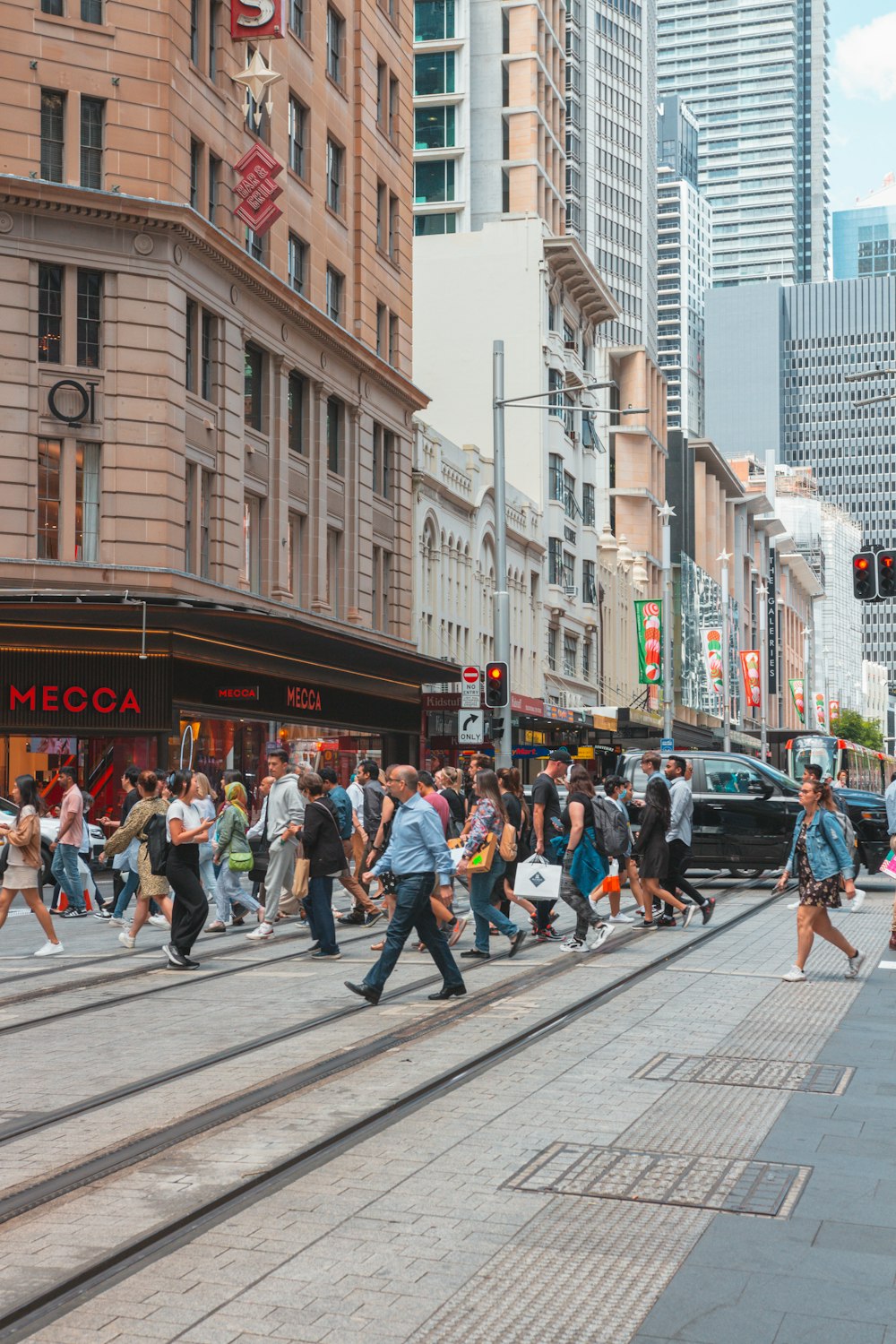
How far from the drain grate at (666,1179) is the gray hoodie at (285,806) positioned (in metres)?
9.17

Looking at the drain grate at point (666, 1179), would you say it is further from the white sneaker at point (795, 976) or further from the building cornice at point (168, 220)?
the building cornice at point (168, 220)

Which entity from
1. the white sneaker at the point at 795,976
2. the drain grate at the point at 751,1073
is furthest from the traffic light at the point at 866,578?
the drain grate at the point at 751,1073

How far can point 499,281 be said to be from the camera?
66500 millimetres

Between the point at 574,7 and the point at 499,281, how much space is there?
202 ft

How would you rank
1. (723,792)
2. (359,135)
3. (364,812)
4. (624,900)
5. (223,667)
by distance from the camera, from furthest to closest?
(359,135)
(223,667)
(723,792)
(624,900)
(364,812)

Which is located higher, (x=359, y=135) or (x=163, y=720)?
(x=359, y=135)

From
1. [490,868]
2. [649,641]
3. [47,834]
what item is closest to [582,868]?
[490,868]

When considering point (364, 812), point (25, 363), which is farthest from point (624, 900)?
point (25, 363)

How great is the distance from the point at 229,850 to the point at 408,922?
6194 mm

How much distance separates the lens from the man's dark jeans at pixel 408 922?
39.5 ft

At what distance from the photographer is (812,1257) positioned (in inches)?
236

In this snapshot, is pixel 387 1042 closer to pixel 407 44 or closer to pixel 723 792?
pixel 723 792

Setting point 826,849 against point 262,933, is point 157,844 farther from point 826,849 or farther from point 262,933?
point 826,849

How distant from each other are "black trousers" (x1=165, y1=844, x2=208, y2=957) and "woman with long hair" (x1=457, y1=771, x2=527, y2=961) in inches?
93.4
